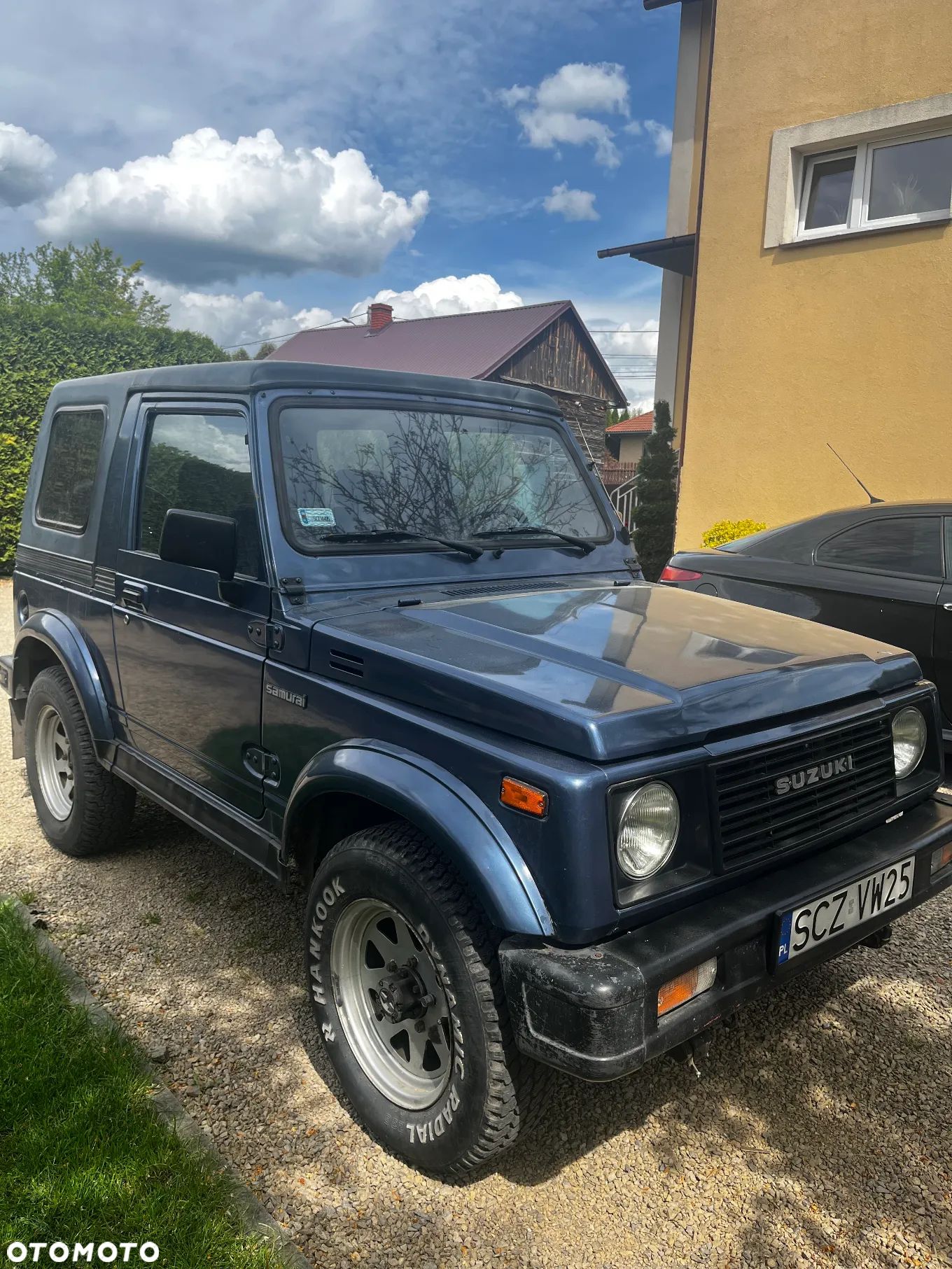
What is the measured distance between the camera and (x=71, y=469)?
429cm

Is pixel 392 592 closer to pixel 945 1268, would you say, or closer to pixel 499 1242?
pixel 499 1242

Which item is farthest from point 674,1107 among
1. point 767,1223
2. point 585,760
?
point 585,760

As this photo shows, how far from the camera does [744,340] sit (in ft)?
31.9

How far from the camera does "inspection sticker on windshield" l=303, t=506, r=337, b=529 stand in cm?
294

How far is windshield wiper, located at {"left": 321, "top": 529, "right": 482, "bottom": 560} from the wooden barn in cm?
2233

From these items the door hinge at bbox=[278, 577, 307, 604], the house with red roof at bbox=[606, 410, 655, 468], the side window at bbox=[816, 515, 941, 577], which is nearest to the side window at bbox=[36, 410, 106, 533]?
the door hinge at bbox=[278, 577, 307, 604]

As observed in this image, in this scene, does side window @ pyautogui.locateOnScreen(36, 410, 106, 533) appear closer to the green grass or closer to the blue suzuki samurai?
the blue suzuki samurai

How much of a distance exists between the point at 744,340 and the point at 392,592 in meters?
7.96

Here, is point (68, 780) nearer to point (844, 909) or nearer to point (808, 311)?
point (844, 909)

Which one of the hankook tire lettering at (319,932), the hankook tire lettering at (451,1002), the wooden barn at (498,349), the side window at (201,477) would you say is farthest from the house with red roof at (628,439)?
the hankook tire lettering at (451,1002)

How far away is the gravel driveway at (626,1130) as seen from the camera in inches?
88.0

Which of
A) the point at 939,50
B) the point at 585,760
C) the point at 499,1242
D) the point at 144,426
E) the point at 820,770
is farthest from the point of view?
the point at 939,50

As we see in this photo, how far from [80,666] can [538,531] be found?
205 cm

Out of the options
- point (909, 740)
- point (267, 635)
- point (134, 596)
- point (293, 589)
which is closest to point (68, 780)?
point (134, 596)
